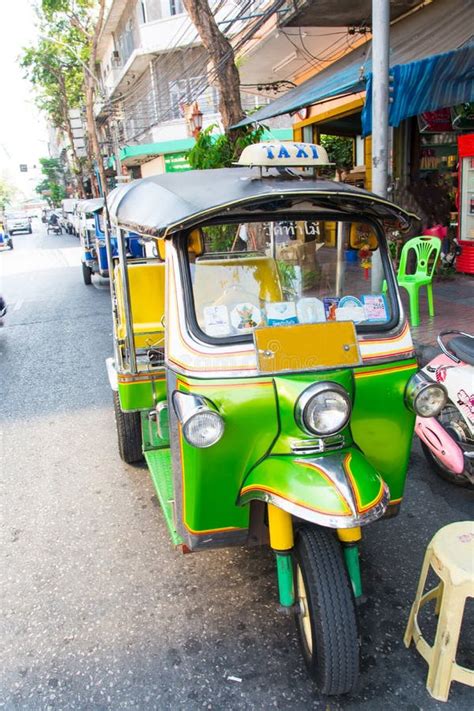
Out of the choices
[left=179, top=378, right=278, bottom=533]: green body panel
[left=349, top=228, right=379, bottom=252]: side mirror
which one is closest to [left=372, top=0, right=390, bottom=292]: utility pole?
[left=349, top=228, right=379, bottom=252]: side mirror

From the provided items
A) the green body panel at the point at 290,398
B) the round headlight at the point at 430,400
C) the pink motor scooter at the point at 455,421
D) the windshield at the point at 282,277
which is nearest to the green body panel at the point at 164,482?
the green body panel at the point at 290,398

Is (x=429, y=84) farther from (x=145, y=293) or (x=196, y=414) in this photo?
(x=196, y=414)

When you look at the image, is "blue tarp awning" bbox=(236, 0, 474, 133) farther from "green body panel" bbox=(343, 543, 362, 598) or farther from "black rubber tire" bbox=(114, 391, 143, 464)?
"green body panel" bbox=(343, 543, 362, 598)

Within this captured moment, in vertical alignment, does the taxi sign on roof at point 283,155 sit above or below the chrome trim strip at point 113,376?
above

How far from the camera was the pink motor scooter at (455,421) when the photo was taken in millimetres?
3732

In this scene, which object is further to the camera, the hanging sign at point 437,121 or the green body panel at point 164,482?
the hanging sign at point 437,121

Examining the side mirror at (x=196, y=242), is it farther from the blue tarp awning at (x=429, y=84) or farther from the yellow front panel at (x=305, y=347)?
the blue tarp awning at (x=429, y=84)

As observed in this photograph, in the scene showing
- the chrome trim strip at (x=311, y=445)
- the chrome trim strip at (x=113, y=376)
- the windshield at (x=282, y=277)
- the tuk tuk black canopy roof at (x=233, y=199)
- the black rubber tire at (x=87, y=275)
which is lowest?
the black rubber tire at (x=87, y=275)

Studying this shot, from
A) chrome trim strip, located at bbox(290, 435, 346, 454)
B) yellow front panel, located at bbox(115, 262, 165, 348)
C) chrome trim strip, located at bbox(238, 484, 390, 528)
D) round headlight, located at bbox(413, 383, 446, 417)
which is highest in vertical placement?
yellow front panel, located at bbox(115, 262, 165, 348)

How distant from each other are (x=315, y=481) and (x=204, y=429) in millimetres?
494

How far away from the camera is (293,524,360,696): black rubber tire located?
230cm

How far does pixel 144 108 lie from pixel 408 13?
2269 centimetres

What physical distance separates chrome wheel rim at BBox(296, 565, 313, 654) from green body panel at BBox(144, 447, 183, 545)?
0.63 meters

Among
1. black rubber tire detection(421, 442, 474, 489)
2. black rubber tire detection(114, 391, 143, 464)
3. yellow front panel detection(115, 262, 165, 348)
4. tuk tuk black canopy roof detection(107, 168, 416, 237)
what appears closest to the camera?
tuk tuk black canopy roof detection(107, 168, 416, 237)
